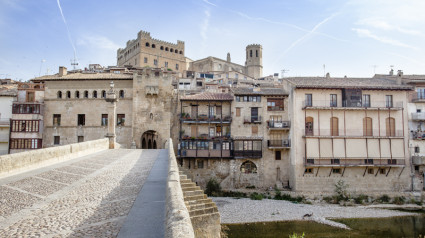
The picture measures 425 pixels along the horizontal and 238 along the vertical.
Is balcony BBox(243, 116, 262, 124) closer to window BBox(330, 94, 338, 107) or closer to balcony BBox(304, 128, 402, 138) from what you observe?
balcony BBox(304, 128, 402, 138)

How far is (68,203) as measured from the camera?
8016 millimetres

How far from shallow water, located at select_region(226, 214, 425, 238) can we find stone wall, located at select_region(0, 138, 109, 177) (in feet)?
37.7

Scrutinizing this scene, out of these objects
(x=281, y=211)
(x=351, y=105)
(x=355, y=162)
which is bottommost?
(x=281, y=211)

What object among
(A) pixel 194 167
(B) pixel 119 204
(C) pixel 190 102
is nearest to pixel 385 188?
(A) pixel 194 167

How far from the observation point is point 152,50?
76125 mm

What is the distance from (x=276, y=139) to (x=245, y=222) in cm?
1258

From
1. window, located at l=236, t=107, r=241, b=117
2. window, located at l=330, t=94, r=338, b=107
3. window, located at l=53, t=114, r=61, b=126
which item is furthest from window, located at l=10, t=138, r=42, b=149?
window, located at l=330, t=94, r=338, b=107

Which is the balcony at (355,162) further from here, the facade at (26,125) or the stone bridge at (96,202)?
the facade at (26,125)

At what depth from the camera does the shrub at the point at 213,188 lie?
111 feet

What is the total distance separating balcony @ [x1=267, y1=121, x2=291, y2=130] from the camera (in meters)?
35.3

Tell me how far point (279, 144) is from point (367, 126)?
30.8ft

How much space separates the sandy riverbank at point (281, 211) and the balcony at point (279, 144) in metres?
6.01

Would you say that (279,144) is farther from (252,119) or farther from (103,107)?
(103,107)

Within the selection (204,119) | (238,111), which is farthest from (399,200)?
(204,119)
